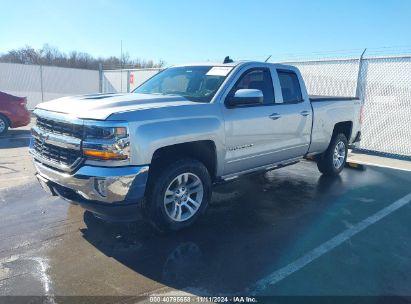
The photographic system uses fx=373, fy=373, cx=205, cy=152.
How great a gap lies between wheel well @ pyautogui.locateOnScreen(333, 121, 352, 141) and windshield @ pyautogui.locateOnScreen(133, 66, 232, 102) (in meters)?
3.23

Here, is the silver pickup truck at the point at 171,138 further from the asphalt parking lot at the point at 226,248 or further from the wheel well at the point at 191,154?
the asphalt parking lot at the point at 226,248

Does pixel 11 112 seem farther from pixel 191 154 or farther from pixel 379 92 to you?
pixel 379 92

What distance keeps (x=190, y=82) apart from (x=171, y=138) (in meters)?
1.43

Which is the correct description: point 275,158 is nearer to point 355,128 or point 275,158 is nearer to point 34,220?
point 355,128

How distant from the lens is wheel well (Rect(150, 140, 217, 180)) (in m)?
4.20

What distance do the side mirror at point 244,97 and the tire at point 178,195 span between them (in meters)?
0.88

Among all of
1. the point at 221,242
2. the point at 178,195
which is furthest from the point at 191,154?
the point at 221,242

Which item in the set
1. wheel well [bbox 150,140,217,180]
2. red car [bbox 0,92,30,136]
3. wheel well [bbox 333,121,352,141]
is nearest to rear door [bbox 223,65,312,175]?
wheel well [bbox 150,140,217,180]

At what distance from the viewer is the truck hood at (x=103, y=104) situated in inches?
149

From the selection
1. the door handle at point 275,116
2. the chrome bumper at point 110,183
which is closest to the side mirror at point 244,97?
the door handle at point 275,116

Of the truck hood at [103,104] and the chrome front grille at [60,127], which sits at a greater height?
the truck hood at [103,104]

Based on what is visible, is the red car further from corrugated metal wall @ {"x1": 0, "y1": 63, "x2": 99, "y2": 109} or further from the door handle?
corrugated metal wall @ {"x1": 0, "y1": 63, "x2": 99, "y2": 109}

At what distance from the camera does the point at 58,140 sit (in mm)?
3951

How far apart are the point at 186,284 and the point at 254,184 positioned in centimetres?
355
